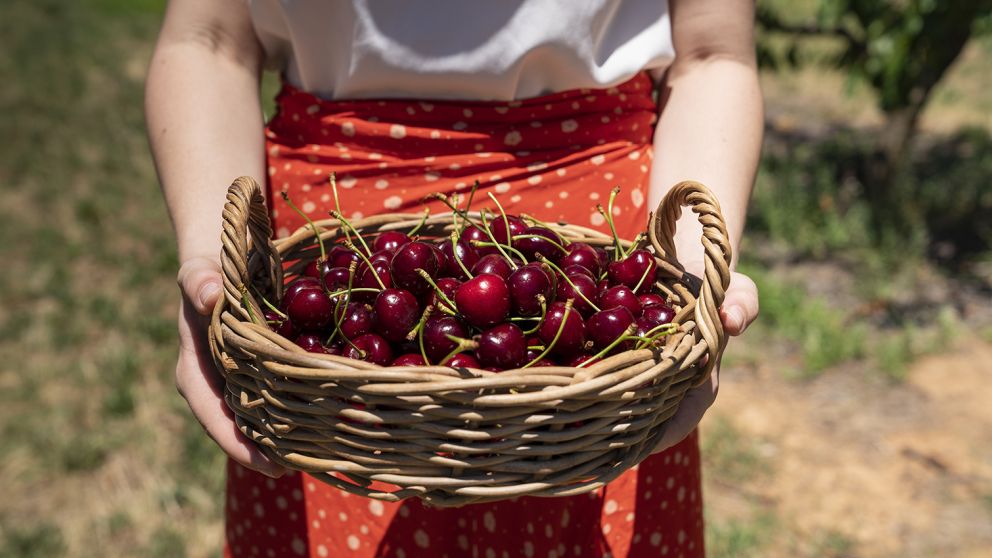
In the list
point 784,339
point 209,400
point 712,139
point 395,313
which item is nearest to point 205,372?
point 209,400

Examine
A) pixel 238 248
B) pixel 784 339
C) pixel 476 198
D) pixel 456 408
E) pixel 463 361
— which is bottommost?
pixel 456 408

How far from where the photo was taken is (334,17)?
1.46 metres

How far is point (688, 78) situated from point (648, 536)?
31.7 inches

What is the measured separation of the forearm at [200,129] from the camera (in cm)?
146

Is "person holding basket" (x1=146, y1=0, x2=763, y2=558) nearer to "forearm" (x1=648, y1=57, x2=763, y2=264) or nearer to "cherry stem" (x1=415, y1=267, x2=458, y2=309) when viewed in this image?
"forearm" (x1=648, y1=57, x2=763, y2=264)

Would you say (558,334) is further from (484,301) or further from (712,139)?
(712,139)

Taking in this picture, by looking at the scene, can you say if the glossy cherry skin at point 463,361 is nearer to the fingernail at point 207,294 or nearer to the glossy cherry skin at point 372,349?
the glossy cherry skin at point 372,349

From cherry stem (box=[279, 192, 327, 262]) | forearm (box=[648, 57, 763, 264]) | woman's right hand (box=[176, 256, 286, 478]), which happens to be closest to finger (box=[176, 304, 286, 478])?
woman's right hand (box=[176, 256, 286, 478])

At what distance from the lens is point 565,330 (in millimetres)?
1201

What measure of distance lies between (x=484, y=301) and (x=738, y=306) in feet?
1.16

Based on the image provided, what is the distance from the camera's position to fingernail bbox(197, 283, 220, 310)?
125 centimetres

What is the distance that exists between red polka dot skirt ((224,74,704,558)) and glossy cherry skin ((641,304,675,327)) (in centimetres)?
29

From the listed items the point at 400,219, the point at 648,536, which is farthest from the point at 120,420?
the point at 648,536

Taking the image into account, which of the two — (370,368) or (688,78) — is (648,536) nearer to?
(370,368)
